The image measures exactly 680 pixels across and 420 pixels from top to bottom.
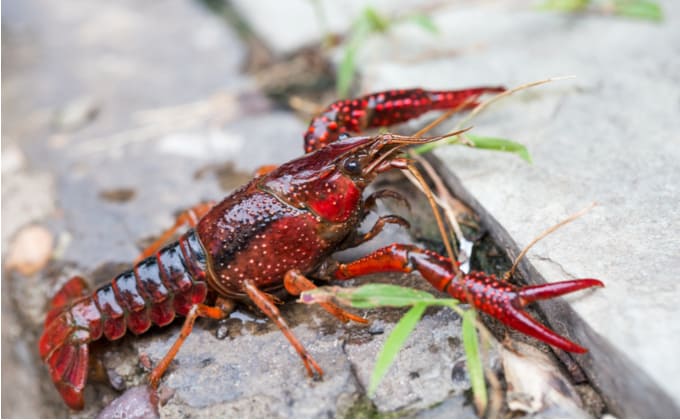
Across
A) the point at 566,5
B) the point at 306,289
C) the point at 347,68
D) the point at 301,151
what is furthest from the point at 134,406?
the point at 566,5

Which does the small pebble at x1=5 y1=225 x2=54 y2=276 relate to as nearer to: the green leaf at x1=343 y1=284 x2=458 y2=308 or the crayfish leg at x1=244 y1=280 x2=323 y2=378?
the crayfish leg at x1=244 y1=280 x2=323 y2=378

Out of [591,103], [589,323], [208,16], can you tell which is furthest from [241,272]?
[208,16]

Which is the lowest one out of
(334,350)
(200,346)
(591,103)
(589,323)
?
(200,346)

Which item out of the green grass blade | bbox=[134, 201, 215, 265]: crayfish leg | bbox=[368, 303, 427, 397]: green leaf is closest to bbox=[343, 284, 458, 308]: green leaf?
bbox=[368, 303, 427, 397]: green leaf

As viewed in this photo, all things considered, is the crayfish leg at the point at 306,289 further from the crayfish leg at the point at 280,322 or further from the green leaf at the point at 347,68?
the green leaf at the point at 347,68

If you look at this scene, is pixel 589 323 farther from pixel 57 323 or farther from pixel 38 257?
pixel 38 257

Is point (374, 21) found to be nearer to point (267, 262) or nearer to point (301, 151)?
point (301, 151)
